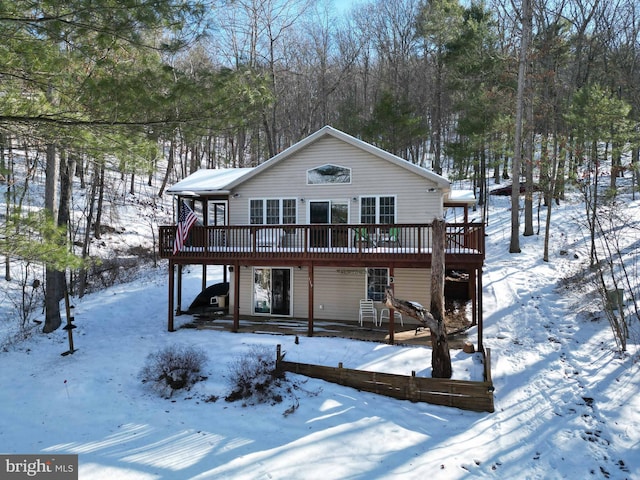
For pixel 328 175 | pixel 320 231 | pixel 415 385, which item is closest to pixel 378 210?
pixel 328 175

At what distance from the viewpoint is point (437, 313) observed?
28.2 ft

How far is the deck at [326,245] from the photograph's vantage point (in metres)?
10.8

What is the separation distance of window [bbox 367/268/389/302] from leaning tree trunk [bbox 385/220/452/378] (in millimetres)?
4212

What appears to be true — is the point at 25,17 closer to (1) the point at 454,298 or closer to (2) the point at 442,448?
(2) the point at 442,448

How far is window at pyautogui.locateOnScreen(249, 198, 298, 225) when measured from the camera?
45.5 feet

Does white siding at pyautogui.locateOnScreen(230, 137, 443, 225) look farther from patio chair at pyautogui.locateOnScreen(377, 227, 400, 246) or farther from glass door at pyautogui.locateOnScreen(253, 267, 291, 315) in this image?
glass door at pyautogui.locateOnScreen(253, 267, 291, 315)

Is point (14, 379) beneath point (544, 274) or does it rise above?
beneath

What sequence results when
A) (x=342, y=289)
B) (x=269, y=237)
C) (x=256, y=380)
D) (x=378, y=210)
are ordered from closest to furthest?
(x=256, y=380) < (x=378, y=210) < (x=269, y=237) < (x=342, y=289)

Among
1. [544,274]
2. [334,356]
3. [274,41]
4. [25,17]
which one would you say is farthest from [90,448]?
[274,41]

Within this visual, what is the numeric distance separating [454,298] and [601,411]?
8.64m

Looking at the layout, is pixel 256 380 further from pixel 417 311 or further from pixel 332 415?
pixel 417 311

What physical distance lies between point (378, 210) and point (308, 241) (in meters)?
2.66

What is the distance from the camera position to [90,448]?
639 centimetres

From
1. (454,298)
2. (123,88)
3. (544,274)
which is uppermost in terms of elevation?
(123,88)
